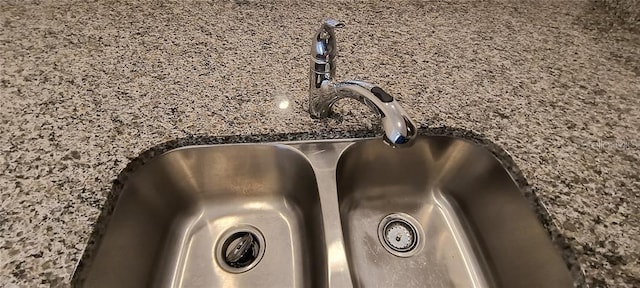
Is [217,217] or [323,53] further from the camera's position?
[217,217]

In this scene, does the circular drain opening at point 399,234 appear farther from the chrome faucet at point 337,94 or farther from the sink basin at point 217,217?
the chrome faucet at point 337,94

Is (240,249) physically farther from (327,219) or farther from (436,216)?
(436,216)

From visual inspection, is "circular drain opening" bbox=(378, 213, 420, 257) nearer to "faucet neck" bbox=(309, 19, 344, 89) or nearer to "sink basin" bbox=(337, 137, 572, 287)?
"sink basin" bbox=(337, 137, 572, 287)

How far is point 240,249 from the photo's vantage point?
0.74 metres

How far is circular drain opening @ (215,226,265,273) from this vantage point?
0.74 m

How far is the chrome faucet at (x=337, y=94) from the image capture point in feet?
1.86

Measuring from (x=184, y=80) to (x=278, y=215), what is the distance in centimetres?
36

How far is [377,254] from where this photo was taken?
78 centimetres

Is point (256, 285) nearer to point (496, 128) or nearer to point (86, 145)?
point (86, 145)

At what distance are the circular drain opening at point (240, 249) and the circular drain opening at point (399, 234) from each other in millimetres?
257

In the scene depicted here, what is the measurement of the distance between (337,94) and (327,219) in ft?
0.74

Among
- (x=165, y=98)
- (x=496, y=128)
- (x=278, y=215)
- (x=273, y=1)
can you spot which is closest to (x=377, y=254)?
(x=278, y=215)

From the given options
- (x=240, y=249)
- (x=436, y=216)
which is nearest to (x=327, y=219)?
(x=240, y=249)

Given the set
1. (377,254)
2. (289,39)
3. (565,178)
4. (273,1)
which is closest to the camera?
(565,178)
